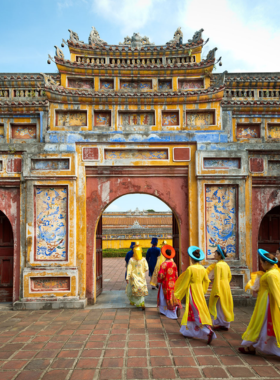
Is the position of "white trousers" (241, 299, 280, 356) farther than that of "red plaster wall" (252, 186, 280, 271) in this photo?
No

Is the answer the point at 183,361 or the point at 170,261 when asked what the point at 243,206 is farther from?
the point at 183,361

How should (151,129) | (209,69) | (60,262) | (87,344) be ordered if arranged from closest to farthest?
(87,344), (60,262), (151,129), (209,69)

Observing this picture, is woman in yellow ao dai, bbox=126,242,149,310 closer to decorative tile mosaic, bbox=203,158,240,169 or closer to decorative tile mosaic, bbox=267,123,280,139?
decorative tile mosaic, bbox=203,158,240,169

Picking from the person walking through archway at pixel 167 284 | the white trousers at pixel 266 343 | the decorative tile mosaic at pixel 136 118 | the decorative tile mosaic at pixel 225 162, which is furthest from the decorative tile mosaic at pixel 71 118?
the white trousers at pixel 266 343

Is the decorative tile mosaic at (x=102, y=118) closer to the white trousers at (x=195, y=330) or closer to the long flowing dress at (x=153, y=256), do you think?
the long flowing dress at (x=153, y=256)

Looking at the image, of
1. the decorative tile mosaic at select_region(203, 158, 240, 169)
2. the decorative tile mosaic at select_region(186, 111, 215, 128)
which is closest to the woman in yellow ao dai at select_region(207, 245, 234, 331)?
the decorative tile mosaic at select_region(203, 158, 240, 169)

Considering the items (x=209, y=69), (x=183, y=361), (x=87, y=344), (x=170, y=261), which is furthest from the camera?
(x=209, y=69)

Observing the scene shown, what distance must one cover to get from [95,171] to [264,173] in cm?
416

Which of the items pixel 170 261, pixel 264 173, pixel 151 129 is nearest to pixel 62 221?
pixel 170 261

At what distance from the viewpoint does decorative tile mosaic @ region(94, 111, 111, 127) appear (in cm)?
757

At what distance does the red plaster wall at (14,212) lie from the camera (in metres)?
6.95

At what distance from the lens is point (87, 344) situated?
4547mm

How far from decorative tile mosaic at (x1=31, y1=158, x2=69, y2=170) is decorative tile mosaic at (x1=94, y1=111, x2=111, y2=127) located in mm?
1294

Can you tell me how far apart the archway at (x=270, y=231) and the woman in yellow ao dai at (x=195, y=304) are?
11.7ft
